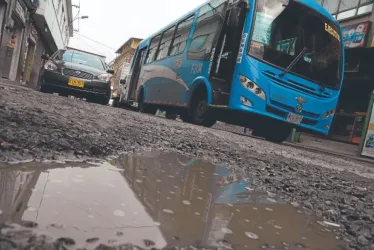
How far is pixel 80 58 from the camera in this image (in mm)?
8773

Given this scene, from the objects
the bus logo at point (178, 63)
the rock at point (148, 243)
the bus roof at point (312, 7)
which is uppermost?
the bus roof at point (312, 7)

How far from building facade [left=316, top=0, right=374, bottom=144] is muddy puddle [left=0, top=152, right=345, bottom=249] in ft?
41.6

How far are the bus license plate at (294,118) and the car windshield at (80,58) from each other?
534cm

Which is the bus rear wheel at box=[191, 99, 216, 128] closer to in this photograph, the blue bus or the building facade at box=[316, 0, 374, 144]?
the blue bus

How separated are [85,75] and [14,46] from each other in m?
8.02

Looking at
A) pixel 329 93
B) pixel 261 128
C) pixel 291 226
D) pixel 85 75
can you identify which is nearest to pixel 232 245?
pixel 291 226

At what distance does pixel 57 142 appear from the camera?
201cm

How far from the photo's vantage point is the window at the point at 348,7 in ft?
43.9

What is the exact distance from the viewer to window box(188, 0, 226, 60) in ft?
21.5

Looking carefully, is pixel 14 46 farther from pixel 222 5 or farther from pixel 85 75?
pixel 222 5

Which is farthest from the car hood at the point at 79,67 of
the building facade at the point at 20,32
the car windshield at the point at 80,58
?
the building facade at the point at 20,32

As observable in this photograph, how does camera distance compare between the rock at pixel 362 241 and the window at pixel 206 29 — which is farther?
the window at pixel 206 29

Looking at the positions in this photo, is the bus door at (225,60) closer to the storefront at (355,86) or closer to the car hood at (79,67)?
the car hood at (79,67)

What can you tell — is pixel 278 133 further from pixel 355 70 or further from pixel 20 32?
pixel 20 32
